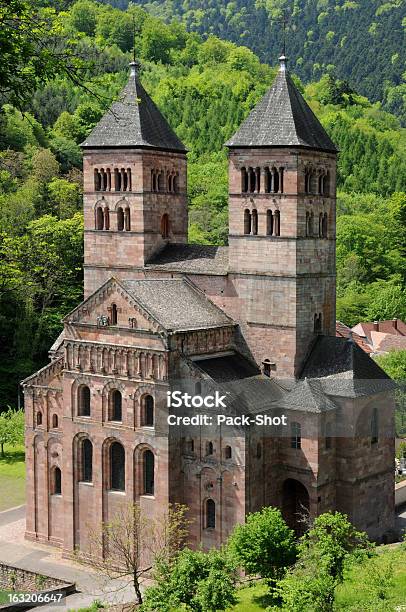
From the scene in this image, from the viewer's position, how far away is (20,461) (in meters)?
62.3

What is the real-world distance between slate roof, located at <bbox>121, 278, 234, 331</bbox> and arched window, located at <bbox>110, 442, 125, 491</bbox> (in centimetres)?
681

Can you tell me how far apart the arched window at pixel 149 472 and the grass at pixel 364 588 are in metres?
7.07

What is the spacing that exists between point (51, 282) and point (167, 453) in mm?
40225

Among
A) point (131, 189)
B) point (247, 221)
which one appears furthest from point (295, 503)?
point (131, 189)

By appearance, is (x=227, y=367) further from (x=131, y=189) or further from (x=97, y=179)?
(x=97, y=179)

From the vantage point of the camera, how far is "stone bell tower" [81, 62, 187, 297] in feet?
160

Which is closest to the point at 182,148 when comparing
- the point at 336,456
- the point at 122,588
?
the point at 336,456

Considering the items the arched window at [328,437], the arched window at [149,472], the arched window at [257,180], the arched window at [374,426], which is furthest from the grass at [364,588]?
the arched window at [257,180]

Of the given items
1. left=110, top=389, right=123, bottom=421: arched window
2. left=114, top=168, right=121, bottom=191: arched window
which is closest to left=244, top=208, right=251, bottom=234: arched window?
left=114, top=168, right=121, bottom=191: arched window

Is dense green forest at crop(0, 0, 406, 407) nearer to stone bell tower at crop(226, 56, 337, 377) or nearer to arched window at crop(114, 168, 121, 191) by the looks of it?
arched window at crop(114, 168, 121, 191)

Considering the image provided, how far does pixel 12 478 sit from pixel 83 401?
15526 mm

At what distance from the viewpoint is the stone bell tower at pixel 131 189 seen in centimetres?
4881

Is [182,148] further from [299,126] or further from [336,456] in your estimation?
[336,456]

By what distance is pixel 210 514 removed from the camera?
42656 millimetres
